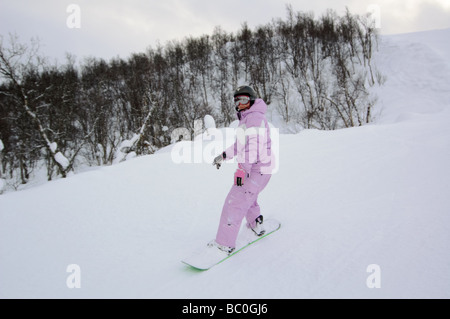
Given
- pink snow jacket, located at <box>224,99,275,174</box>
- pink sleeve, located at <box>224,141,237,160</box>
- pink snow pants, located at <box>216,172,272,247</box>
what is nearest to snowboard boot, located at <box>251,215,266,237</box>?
pink snow pants, located at <box>216,172,272,247</box>

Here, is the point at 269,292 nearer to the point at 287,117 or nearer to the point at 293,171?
the point at 293,171

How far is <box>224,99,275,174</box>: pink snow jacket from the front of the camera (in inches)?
107

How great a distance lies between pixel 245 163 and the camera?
9.07 feet

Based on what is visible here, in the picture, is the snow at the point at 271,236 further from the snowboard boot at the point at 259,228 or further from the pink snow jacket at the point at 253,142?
the pink snow jacket at the point at 253,142

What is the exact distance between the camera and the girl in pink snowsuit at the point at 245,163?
2.74 m

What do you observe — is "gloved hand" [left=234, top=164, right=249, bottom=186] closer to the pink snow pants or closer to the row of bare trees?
the pink snow pants

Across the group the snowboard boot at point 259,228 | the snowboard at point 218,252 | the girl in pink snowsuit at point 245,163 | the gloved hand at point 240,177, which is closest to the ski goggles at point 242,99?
the girl in pink snowsuit at point 245,163

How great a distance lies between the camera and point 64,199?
417 cm

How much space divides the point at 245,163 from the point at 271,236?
0.99 metres

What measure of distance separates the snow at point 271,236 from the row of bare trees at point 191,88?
2194 centimetres

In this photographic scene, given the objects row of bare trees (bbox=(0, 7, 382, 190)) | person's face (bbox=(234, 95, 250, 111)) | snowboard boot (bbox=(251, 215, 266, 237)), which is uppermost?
row of bare trees (bbox=(0, 7, 382, 190))

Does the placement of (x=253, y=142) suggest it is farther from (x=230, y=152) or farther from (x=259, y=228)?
(x=259, y=228)

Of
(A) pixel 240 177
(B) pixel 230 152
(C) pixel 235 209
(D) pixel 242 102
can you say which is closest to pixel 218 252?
(C) pixel 235 209
